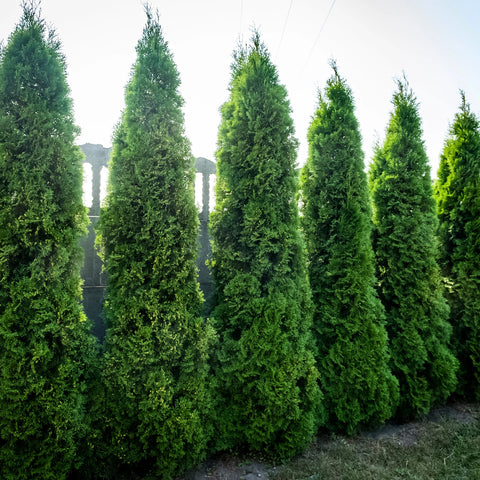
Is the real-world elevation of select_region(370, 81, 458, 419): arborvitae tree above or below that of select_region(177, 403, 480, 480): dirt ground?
above

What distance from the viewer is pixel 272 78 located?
4695 mm

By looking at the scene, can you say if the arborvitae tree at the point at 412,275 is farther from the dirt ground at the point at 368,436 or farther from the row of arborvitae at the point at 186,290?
the dirt ground at the point at 368,436

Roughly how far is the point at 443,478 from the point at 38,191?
5129 millimetres

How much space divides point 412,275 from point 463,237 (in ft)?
5.53

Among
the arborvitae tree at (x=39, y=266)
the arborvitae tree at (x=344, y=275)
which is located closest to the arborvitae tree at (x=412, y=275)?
the arborvitae tree at (x=344, y=275)

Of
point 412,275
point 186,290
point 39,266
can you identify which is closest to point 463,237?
point 412,275

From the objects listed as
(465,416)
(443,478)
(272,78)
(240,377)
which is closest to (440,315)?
(465,416)

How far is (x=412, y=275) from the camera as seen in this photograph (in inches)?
222

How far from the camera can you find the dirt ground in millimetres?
3979

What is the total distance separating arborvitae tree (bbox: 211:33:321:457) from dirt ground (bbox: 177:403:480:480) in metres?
0.21

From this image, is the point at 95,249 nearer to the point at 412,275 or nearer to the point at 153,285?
the point at 153,285

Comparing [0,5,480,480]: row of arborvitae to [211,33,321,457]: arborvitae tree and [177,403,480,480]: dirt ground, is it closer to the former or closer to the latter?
[211,33,321,457]: arborvitae tree

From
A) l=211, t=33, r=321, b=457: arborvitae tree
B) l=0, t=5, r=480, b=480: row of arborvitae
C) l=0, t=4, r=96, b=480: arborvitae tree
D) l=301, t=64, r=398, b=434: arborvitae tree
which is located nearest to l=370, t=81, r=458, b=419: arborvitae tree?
l=0, t=5, r=480, b=480: row of arborvitae

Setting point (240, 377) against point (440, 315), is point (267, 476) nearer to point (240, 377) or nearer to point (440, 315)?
point (240, 377)
